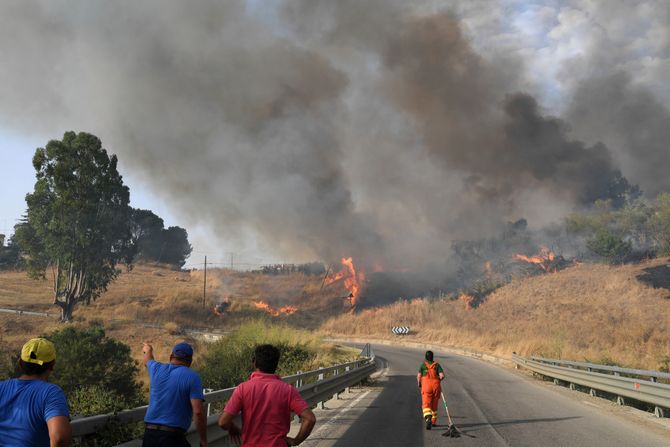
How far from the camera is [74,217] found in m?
49.6

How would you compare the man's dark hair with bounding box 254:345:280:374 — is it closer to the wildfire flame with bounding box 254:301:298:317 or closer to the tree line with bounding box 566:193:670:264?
the wildfire flame with bounding box 254:301:298:317

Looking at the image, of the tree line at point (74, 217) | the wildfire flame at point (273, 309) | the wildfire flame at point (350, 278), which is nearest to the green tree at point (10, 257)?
the tree line at point (74, 217)

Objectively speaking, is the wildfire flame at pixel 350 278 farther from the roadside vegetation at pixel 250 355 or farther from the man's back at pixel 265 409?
the man's back at pixel 265 409

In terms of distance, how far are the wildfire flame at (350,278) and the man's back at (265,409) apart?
6023 centimetres

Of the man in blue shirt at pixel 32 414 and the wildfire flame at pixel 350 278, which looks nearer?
the man in blue shirt at pixel 32 414

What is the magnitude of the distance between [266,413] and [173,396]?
106 cm

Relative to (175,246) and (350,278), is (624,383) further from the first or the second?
(175,246)

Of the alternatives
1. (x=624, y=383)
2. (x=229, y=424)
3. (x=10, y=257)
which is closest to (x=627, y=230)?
(x=624, y=383)

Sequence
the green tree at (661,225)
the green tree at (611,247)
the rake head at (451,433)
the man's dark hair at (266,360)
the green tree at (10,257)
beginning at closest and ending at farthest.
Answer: the man's dark hair at (266,360) → the rake head at (451,433) → the green tree at (661,225) → the green tree at (611,247) → the green tree at (10,257)

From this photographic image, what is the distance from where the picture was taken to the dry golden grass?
35438mm

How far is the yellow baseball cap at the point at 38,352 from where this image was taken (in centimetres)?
319

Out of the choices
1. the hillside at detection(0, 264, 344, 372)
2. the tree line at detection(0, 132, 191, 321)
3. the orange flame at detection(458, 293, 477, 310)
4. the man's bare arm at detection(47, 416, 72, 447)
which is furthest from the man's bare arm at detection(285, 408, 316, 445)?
the orange flame at detection(458, 293, 477, 310)

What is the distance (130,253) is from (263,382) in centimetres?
5966

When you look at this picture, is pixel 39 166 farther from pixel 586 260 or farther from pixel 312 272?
pixel 586 260
